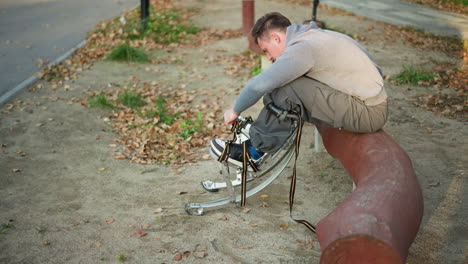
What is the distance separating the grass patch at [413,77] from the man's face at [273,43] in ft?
13.2

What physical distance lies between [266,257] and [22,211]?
2237 millimetres

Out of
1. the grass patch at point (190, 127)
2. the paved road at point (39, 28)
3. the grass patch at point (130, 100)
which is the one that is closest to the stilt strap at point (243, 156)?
the grass patch at point (190, 127)

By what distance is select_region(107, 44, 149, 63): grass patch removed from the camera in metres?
9.19

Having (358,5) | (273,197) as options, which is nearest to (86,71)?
(273,197)

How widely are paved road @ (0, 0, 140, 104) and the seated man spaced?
5234 mm

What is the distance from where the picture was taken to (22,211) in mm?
4352

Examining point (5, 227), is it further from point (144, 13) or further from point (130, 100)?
point (144, 13)

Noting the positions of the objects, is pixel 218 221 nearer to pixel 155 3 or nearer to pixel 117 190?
pixel 117 190

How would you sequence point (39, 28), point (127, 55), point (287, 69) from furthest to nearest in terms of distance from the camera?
point (39, 28) < point (127, 55) < point (287, 69)

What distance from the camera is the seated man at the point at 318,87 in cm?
344

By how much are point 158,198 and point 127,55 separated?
5.23 m

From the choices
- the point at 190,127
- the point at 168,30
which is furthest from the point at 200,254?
the point at 168,30

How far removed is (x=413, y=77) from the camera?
735 cm

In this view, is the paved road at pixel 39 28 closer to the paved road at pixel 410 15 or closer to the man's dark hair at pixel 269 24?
the man's dark hair at pixel 269 24
